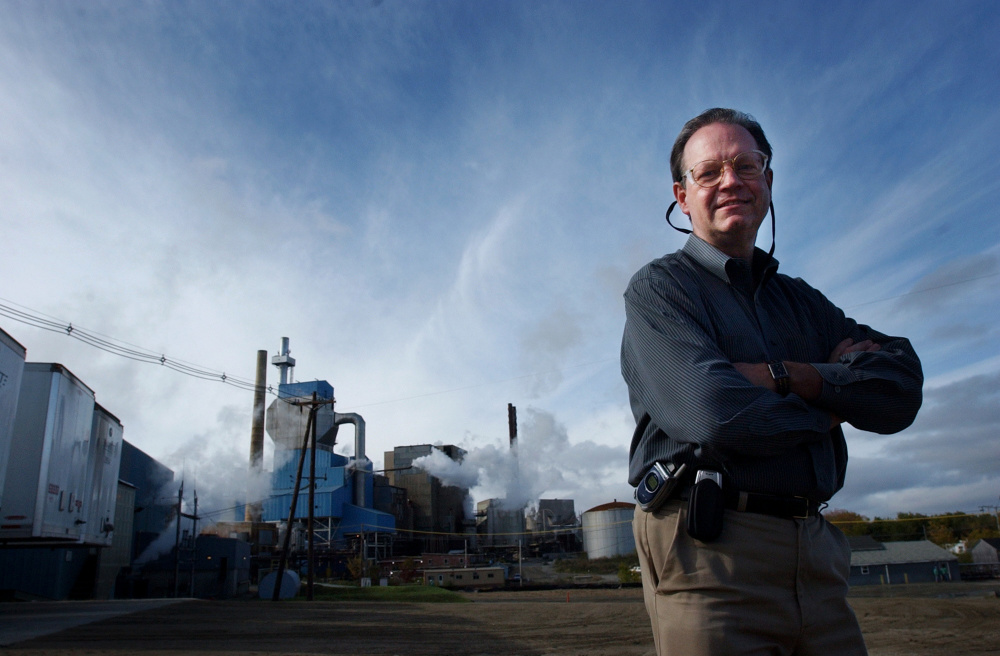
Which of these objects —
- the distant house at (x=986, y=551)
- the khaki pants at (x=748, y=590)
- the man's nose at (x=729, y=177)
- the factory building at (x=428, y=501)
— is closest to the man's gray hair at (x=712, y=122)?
the man's nose at (x=729, y=177)

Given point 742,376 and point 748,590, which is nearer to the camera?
point 748,590

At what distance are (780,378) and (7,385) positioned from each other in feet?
35.3

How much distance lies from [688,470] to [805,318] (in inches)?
29.0

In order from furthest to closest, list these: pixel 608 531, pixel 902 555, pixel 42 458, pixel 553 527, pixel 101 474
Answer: pixel 553 527 → pixel 608 531 → pixel 902 555 → pixel 101 474 → pixel 42 458

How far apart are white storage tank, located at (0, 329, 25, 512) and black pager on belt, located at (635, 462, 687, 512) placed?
401 inches

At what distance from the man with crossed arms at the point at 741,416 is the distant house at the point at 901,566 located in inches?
1430

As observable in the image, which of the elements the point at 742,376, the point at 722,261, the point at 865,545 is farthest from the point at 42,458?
the point at 865,545

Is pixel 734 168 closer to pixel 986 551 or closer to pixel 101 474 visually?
pixel 101 474

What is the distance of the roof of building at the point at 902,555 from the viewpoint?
109ft

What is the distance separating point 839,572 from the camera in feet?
5.06

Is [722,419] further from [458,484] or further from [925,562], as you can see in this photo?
[458,484]

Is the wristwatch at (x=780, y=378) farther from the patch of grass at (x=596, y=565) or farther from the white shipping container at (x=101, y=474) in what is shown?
the patch of grass at (x=596, y=565)

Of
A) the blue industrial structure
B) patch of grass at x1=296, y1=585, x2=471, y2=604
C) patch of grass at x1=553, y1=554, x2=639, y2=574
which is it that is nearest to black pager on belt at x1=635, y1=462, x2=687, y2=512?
patch of grass at x1=296, y1=585, x2=471, y2=604

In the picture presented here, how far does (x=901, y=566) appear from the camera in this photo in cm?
3331
